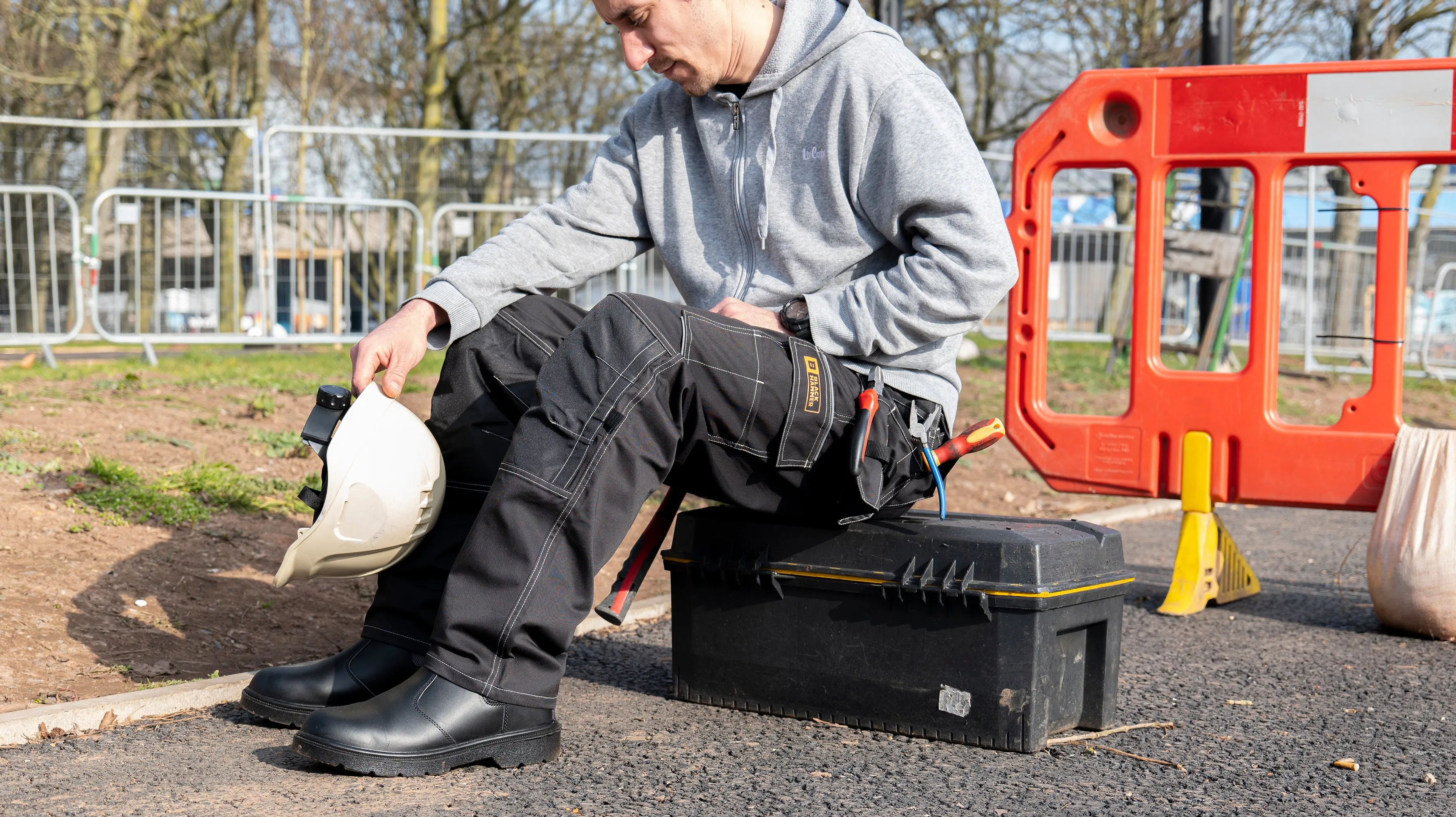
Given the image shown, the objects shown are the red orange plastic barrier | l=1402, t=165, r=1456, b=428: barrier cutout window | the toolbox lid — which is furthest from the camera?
l=1402, t=165, r=1456, b=428: barrier cutout window

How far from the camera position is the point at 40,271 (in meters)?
8.59

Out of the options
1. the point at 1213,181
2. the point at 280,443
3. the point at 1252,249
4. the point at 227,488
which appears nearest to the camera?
the point at 1252,249

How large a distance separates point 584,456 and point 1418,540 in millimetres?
2573

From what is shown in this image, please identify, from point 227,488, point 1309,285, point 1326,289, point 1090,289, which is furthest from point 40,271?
point 1326,289

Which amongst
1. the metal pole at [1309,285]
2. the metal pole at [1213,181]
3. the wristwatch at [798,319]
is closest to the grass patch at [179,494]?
the wristwatch at [798,319]

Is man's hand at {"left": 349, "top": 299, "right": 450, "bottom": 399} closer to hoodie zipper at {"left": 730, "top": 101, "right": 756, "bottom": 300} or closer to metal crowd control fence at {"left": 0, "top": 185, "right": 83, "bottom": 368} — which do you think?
hoodie zipper at {"left": 730, "top": 101, "right": 756, "bottom": 300}

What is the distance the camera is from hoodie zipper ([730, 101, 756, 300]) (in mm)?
2619

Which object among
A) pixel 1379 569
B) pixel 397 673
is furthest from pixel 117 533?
pixel 1379 569

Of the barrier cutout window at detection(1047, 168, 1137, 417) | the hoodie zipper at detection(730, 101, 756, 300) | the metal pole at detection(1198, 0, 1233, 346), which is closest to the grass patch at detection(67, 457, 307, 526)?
the hoodie zipper at detection(730, 101, 756, 300)

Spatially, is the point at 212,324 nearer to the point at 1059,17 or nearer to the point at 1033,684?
the point at 1033,684

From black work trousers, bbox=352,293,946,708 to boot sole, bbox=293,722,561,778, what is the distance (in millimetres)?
74

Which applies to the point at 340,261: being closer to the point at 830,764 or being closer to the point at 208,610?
the point at 208,610

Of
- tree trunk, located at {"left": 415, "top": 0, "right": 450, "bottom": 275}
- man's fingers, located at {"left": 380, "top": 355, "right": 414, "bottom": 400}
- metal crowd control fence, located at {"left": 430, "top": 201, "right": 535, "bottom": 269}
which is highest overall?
tree trunk, located at {"left": 415, "top": 0, "right": 450, "bottom": 275}

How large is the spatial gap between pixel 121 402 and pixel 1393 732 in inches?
191
